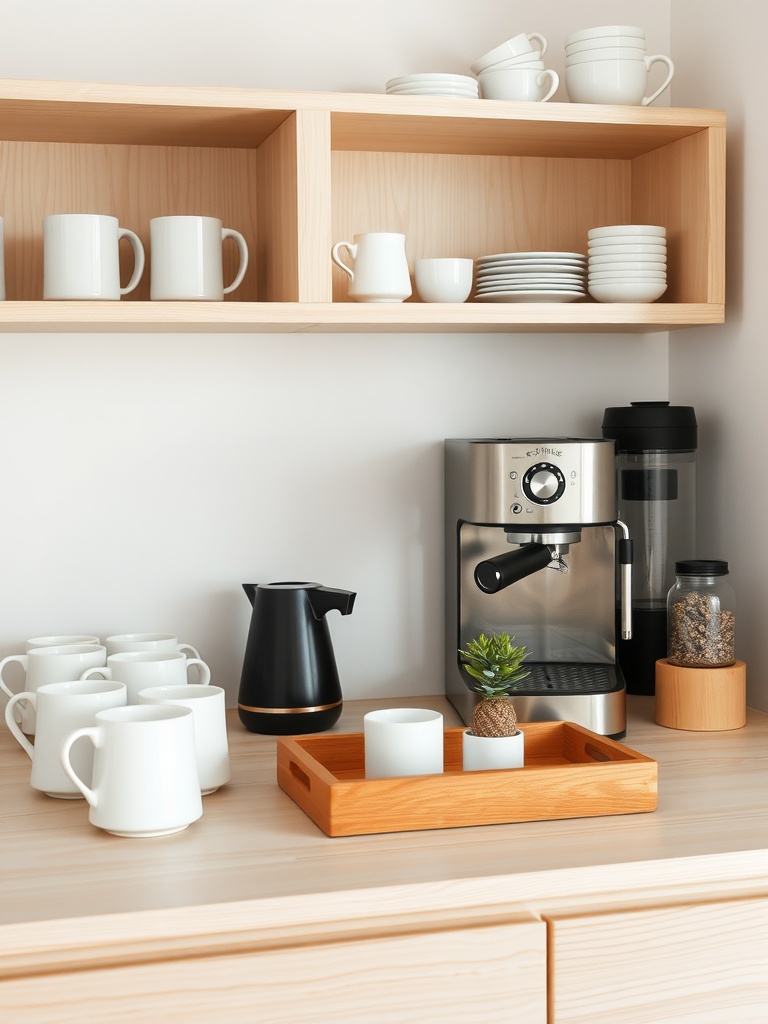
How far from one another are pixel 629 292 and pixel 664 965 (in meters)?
0.89

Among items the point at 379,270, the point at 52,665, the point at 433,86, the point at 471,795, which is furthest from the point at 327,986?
the point at 433,86

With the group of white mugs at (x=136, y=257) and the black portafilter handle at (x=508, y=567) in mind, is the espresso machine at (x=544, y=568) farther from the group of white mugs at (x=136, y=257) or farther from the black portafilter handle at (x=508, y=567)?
the group of white mugs at (x=136, y=257)

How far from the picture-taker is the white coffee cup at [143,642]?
4.99 feet

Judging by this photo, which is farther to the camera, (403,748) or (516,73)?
(516,73)

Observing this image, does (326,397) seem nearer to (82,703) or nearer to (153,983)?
(82,703)

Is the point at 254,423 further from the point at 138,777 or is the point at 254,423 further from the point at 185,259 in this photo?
the point at 138,777

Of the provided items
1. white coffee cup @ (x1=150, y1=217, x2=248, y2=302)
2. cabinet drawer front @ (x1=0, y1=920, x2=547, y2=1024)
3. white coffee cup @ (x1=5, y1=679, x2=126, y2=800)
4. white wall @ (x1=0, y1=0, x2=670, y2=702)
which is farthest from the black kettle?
cabinet drawer front @ (x1=0, y1=920, x2=547, y2=1024)

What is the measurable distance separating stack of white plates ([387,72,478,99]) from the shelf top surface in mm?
31

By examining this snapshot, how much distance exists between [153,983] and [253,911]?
4.1 inches

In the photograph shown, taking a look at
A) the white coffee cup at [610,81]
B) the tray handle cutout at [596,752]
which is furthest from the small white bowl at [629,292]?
the tray handle cutout at [596,752]

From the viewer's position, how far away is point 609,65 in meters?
1.54

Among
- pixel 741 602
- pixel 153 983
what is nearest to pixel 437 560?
pixel 741 602

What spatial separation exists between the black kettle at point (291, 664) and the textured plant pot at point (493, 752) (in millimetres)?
320

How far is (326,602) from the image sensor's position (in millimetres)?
1505
